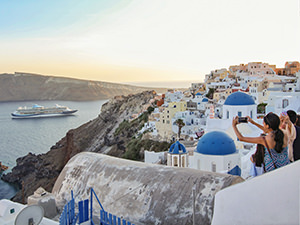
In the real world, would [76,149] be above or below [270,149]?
below

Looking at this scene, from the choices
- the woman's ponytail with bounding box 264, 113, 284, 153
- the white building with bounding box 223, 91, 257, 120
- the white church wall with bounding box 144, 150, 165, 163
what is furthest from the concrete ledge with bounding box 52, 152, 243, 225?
the white church wall with bounding box 144, 150, 165, 163

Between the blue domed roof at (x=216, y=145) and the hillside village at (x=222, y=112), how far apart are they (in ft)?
0.12

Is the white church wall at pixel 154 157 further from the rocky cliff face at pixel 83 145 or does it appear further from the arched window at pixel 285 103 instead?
the arched window at pixel 285 103

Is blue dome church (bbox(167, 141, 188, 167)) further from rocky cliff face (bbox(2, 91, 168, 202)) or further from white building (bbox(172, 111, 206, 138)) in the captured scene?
white building (bbox(172, 111, 206, 138))

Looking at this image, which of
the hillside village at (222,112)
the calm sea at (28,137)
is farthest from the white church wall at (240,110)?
the calm sea at (28,137)

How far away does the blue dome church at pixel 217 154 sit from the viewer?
394 inches

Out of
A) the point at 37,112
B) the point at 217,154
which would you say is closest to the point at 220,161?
the point at 217,154

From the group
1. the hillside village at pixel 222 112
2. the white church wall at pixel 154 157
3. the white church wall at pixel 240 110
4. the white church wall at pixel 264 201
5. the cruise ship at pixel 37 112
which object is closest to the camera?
the white church wall at pixel 264 201

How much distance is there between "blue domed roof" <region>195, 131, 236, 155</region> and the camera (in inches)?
398

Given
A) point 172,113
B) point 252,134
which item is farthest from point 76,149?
point 252,134

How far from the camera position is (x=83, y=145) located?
145 feet

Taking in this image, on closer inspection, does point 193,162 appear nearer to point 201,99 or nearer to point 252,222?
point 252,222

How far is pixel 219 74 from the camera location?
4919cm

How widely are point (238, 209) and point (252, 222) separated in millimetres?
132
